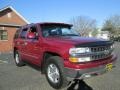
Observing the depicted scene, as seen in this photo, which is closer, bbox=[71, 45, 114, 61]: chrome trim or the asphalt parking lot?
bbox=[71, 45, 114, 61]: chrome trim

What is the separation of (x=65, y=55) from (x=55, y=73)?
2.78ft

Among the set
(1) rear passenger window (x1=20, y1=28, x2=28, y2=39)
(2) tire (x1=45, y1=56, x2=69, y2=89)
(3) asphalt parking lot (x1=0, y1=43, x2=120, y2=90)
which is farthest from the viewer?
(1) rear passenger window (x1=20, y1=28, x2=28, y2=39)

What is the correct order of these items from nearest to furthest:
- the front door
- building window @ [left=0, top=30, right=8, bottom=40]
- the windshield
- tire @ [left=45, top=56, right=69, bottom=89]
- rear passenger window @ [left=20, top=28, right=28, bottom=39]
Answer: tire @ [left=45, top=56, right=69, bottom=89] → the front door → the windshield → rear passenger window @ [left=20, top=28, right=28, bottom=39] → building window @ [left=0, top=30, right=8, bottom=40]

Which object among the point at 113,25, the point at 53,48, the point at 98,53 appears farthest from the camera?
the point at 113,25

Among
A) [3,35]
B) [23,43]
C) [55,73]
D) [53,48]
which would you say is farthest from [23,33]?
[3,35]

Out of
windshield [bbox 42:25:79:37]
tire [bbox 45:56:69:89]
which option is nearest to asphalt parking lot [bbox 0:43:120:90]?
tire [bbox 45:56:69:89]

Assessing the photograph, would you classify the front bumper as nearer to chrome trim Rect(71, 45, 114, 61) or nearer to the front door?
chrome trim Rect(71, 45, 114, 61)

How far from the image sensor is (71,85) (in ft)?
20.2

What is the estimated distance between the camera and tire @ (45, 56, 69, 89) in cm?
574

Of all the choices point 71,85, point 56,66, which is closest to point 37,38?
point 56,66

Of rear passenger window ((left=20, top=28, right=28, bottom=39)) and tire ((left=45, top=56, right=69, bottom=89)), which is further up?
rear passenger window ((left=20, top=28, right=28, bottom=39))

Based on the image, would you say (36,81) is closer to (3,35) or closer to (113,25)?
(3,35)

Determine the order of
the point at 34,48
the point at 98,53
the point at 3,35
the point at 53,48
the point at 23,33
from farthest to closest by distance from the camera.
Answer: the point at 3,35, the point at 23,33, the point at 34,48, the point at 53,48, the point at 98,53

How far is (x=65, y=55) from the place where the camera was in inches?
217
